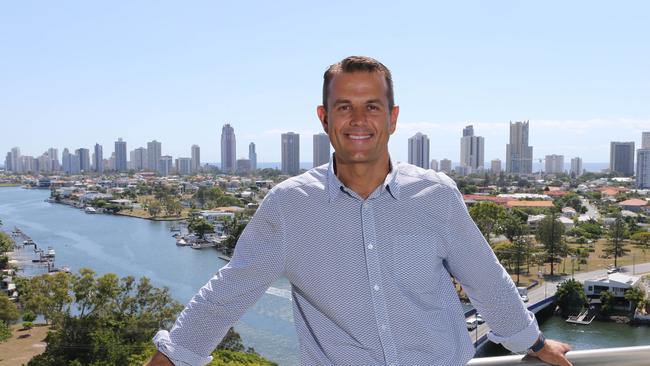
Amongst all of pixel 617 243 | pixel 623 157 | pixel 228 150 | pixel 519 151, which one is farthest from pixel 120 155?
pixel 617 243

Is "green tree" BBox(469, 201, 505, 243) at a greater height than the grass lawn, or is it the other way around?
"green tree" BBox(469, 201, 505, 243)

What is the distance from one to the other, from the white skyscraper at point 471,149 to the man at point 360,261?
1303 inches

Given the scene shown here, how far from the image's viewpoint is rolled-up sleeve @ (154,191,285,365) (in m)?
0.38

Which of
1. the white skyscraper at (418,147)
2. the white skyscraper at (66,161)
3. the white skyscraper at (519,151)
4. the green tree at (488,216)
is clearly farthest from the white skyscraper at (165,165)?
the green tree at (488,216)

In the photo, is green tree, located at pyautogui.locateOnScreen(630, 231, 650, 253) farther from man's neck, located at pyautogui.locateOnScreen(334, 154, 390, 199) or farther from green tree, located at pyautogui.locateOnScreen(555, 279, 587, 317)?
man's neck, located at pyautogui.locateOnScreen(334, 154, 390, 199)

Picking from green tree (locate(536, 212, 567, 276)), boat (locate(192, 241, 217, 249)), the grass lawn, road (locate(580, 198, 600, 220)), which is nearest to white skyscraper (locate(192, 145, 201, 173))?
road (locate(580, 198, 600, 220))

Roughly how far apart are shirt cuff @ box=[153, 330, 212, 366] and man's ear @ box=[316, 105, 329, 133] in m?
0.19

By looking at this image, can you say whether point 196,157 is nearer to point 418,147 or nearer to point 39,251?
point 418,147

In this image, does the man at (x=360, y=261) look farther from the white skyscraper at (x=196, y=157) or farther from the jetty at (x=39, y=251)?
the white skyscraper at (x=196, y=157)

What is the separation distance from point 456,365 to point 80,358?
13.2ft

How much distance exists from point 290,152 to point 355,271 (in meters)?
30.4

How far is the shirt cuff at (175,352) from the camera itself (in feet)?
1.22

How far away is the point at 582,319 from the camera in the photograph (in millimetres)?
6207

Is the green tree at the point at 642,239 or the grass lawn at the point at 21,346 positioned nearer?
the grass lawn at the point at 21,346
